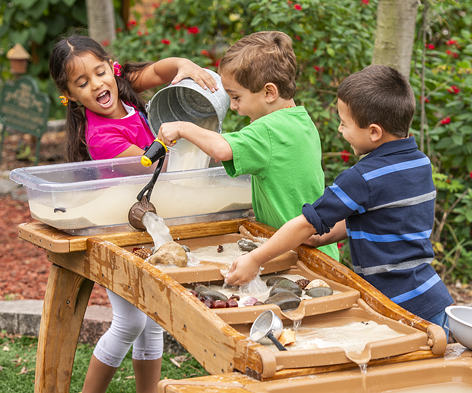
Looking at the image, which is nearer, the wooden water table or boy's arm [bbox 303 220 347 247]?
the wooden water table

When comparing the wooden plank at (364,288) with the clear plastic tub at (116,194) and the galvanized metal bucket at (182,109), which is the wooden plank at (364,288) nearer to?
the clear plastic tub at (116,194)

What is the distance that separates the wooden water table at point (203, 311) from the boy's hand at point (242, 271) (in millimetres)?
58

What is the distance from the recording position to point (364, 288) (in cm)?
159

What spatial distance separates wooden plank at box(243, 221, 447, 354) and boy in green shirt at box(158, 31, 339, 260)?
0.16 m

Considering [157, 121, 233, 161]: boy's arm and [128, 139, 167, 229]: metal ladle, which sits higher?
[157, 121, 233, 161]: boy's arm

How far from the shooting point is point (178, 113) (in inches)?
94.5

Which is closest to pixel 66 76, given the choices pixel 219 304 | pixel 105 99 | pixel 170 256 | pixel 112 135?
pixel 105 99

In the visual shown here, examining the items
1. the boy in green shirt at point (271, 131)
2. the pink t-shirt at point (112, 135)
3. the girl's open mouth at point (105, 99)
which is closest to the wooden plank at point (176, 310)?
the boy in green shirt at point (271, 131)

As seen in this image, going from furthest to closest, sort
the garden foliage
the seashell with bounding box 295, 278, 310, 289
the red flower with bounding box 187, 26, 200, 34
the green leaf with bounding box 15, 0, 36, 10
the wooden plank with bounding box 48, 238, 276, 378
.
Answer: the green leaf with bounding box 15, 0, 36, 10
the red flower with bounding box 187, 26, 200, 34
the garden foliage
the seashell with bounding box 295, 278, 310, 289
the wooden plank with bounding box 48, 238, 276, 378

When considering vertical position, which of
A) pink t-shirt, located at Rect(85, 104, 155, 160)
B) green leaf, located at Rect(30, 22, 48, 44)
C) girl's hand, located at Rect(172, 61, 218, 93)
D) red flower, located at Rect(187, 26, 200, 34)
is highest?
green leaf, located at Rect(30, 22, 48, 44)

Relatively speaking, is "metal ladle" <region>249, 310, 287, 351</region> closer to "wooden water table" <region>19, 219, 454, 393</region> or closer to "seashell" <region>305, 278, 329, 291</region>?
"wooden water table" <region>19, 219, 454, 393</region>

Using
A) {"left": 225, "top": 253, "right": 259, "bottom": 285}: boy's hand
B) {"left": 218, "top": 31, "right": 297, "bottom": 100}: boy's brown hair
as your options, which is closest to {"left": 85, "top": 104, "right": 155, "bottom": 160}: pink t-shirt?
{"left": 218, "top": 31, "right": 297, "bottom": 100}: boy's brown hair

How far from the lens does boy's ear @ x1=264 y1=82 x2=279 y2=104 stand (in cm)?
191

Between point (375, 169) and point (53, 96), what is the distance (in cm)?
618
